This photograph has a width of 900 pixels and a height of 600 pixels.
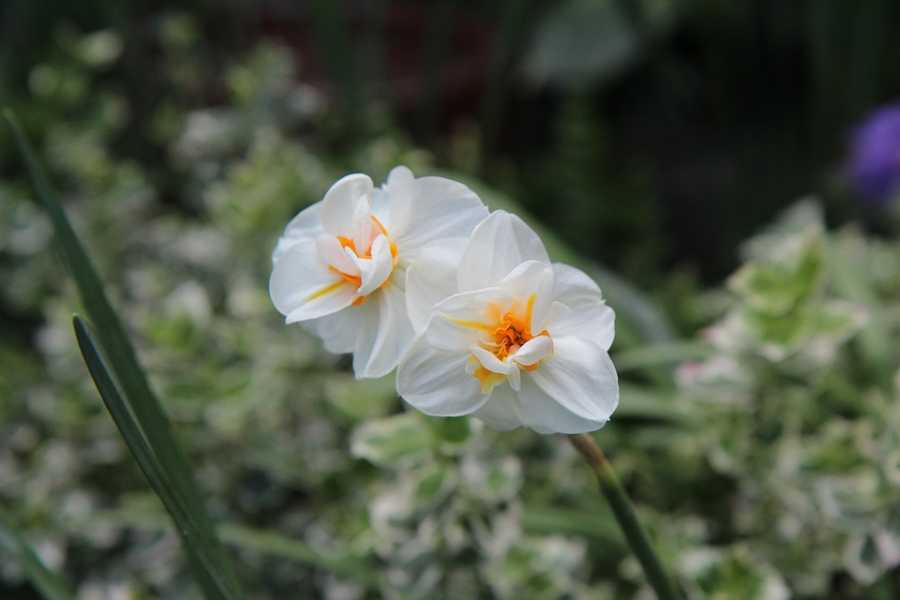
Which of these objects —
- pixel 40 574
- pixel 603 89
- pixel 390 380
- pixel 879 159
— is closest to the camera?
pixel 40 574

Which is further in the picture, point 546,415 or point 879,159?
point 879,159

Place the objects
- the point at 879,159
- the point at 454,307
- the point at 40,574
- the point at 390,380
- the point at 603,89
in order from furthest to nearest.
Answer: the point at 603,89
the point at 879,159
the point at 390,380
the point at 40,574
the point at 454,307

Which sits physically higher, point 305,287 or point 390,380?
point 305,287

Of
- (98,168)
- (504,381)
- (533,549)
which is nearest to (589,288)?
(504,381)

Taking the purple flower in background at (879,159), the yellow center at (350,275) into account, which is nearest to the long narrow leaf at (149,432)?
the yellow center at (350,275)

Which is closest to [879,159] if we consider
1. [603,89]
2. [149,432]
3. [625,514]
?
[603,89]

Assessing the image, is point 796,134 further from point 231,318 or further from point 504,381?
point 504,381

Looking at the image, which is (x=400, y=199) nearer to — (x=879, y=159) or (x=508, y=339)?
(x=508, y=339)
